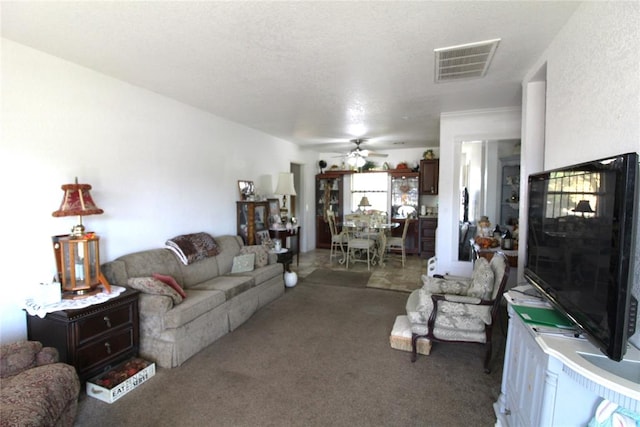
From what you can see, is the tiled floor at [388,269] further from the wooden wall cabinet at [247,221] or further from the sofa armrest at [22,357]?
the sofa armrest at [22,357]

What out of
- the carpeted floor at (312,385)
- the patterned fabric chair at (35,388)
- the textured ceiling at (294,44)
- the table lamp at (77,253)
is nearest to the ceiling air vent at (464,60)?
the textured ceiling at (294,44)

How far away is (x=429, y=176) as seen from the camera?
268 inches

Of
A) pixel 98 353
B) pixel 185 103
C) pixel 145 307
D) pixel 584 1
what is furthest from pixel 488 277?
pixel 185 103

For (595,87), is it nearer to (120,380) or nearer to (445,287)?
(445,287)

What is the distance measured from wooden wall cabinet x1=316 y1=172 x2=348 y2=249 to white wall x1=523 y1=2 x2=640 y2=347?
222 inches

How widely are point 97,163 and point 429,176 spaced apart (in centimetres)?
600

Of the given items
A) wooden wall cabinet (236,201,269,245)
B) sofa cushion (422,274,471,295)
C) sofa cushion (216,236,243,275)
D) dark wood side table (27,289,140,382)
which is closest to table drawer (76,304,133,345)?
dark wood side table (27,289,140,382)

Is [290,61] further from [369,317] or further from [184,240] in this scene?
[369,317]

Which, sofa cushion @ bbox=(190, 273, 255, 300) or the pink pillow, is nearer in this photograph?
the pink pillow

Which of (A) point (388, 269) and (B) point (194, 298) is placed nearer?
(B) point (194, 298)

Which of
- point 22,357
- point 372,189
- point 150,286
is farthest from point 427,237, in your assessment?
point 22,357

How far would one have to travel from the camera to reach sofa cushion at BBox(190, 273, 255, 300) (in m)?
3.24

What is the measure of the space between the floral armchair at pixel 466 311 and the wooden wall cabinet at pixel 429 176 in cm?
435

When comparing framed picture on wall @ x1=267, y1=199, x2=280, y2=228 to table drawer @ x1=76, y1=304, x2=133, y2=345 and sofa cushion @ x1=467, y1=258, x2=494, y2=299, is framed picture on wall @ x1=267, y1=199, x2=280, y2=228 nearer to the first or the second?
table drawer @ x1=76, y1=304, x2=133, y2=345
